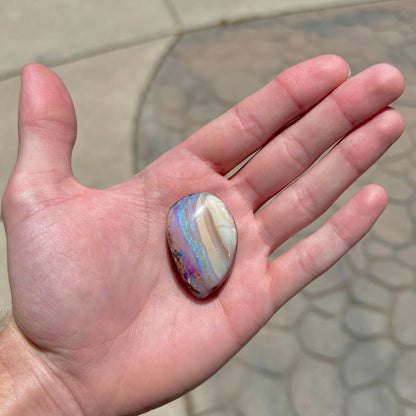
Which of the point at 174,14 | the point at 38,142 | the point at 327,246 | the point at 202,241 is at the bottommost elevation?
the point at 327,246

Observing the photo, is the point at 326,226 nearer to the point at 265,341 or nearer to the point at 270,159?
the point at 270,159

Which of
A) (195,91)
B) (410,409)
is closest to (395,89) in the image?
(410,409)

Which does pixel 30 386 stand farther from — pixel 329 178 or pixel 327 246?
pixel 329 178

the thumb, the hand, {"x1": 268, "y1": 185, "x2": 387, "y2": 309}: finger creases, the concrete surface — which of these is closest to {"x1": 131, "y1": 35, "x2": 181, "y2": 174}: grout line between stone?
the concrete surface

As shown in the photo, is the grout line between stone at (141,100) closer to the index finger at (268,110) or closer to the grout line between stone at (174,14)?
the grout line between stone at (174,14)

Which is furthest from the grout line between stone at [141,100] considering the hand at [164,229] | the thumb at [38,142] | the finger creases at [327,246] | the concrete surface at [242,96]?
the finger creases at [327,246]

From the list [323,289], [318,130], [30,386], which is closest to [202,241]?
[318,130]

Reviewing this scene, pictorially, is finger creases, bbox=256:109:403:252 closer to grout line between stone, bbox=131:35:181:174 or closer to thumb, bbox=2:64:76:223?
thumb, bbox=2:64:76:223
